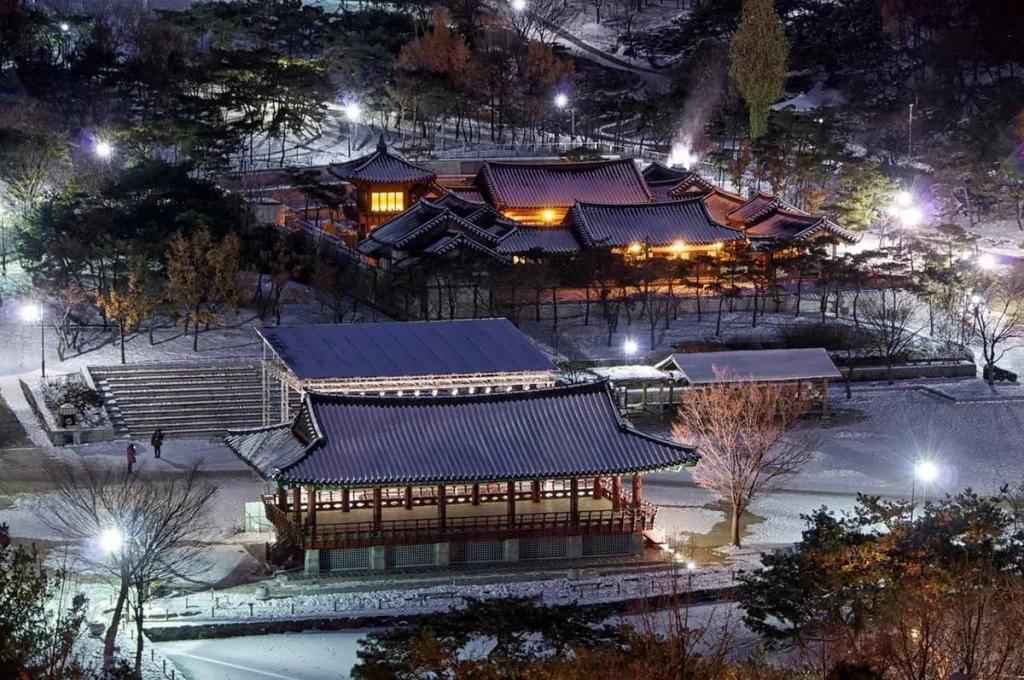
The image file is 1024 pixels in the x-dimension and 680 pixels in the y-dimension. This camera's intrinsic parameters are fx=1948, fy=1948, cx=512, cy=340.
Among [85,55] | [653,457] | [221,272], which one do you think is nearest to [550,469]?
[653,457]

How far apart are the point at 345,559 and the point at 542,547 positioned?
3655 mm

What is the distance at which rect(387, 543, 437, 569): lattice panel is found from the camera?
35188mm

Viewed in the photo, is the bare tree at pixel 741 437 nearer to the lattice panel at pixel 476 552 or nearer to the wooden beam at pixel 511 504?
the wooden beam at pixel 511 504

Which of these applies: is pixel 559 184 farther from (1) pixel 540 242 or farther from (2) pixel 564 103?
(2) pixel 564 103

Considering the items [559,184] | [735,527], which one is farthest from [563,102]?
[735,527]

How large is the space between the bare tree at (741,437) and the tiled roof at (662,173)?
22491 mm

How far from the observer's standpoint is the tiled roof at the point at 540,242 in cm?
5597

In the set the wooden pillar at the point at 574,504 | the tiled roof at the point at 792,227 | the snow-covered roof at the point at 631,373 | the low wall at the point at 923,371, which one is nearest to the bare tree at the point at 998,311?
the low wall at the point at 923,371

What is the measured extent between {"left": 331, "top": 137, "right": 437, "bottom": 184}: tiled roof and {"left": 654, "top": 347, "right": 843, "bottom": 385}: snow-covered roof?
19002 millimetres

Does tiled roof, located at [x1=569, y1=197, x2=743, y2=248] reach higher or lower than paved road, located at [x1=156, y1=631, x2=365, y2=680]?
higher

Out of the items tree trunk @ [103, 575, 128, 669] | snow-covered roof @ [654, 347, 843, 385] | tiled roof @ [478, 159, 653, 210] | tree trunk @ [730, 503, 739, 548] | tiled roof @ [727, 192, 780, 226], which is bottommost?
tree trunk @ [103, 575, 128, 669]

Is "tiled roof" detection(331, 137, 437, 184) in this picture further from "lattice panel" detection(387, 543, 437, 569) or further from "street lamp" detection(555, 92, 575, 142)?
"lattice panel" detection(387, 543, 437, 569)

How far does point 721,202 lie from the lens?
63.5 m

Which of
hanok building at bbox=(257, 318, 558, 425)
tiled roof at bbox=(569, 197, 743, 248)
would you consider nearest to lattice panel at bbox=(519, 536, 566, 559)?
hanok building at bbox=(257, 318, 558, 425)
